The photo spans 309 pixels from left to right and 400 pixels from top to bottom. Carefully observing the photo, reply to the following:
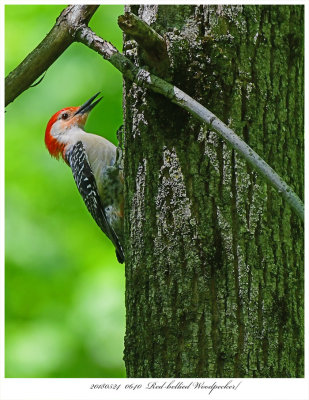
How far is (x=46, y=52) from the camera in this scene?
8.80 feet

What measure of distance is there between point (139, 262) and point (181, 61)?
937 mm

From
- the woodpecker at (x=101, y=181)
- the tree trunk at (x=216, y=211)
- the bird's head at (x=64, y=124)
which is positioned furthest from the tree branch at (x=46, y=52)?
the bird's head at (x=64, y=124)

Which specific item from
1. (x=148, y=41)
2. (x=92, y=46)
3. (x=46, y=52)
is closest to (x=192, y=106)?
(x=148, y=41)

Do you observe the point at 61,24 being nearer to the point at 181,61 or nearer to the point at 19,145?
the point at 181,61

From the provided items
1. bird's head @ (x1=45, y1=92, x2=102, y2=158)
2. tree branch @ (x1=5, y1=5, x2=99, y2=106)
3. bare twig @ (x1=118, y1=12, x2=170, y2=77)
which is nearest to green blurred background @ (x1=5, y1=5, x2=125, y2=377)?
bird's head @ (x1=45, y1=92, x2=102, y2=158)

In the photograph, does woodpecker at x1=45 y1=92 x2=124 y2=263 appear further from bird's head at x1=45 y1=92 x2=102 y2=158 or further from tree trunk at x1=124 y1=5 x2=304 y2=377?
tree trunk at x1=124 y1=5 x2=304 y2=377

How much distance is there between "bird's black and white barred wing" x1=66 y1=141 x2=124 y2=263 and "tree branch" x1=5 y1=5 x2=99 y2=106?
201 cm

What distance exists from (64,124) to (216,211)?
122 inches

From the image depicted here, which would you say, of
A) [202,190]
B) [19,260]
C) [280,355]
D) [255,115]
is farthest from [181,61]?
[19,260]

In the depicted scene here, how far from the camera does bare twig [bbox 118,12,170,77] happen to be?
2.38 meters

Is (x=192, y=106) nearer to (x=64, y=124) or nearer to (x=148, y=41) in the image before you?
(x=148, y=41)

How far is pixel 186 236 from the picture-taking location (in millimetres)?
2553

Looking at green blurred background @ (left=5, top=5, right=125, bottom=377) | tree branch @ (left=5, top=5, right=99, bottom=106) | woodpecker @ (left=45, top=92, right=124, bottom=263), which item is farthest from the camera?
green blurred background @ (left=5, top=5, right=125, bottom=377)

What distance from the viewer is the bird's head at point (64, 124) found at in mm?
5316
